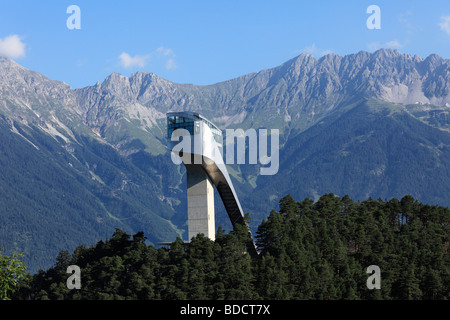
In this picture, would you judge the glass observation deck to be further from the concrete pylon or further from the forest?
the forest

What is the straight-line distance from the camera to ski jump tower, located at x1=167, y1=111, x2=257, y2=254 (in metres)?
97.2

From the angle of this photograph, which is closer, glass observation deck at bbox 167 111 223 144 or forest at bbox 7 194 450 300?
forest at bbox 7 194 450 300

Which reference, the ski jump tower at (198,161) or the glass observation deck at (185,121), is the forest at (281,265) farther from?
the glass observation deck at (185,121)

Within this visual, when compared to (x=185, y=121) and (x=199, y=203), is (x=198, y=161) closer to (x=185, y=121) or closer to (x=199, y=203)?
(x=185, y=121)

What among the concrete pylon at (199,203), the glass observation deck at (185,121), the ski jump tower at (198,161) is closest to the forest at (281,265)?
the concrete pylon at (199,203)

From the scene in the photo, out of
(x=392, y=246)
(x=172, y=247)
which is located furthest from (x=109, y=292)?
(x=392, y=246)

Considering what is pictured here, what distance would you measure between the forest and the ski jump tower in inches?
153

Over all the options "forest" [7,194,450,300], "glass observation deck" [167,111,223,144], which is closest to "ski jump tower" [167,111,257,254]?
"glass observation deck" [167,111,223,144]

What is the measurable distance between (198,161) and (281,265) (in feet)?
62.4

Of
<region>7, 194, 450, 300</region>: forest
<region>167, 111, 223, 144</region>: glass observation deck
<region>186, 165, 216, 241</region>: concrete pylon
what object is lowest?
<region>7, 194, 450, 300</region>: forest

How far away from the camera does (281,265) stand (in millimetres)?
89312
